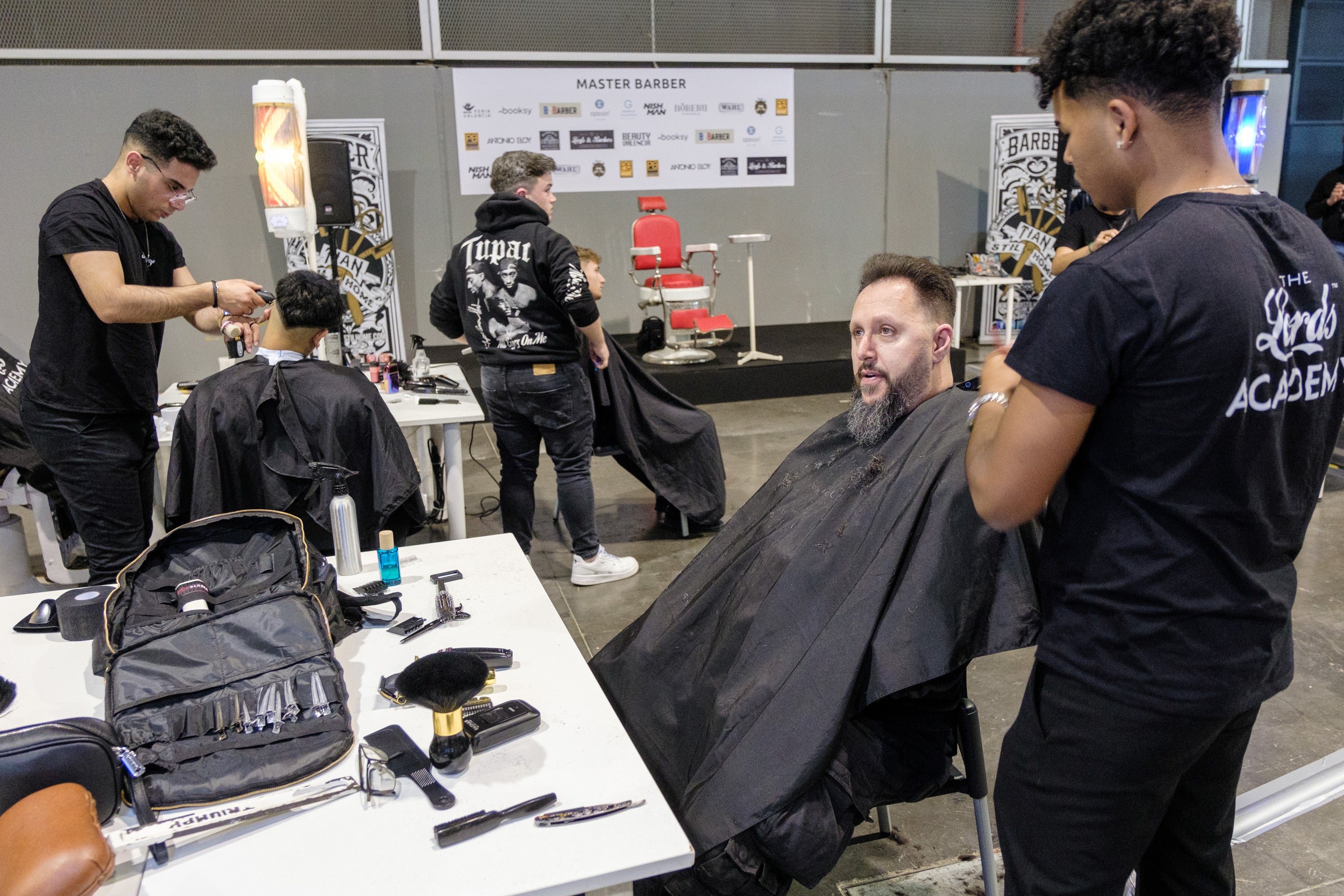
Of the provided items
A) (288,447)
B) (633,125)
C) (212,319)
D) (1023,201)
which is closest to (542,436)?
(288,447)

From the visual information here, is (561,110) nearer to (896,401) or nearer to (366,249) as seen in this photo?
(366,249)

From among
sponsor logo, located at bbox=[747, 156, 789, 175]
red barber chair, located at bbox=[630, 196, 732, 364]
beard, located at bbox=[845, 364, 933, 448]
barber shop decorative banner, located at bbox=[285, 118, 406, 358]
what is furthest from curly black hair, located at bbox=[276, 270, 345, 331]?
sponsor logo, located at bbox=[747, 156, 789, 175]

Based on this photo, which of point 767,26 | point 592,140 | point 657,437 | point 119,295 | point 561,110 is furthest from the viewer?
point 767,26

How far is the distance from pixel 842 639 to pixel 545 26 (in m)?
5.78

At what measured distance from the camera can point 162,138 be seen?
86.2 inches

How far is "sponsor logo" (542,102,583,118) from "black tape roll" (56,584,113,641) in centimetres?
535

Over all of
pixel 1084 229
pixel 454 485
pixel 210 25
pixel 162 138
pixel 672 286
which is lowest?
pixel 454 485

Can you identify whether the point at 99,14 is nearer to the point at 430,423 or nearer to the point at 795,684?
the point at 430,423

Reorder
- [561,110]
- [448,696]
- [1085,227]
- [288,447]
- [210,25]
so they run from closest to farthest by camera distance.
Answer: [448,696]
[288,447]
[1085,227]
[210,25]
[561,110]

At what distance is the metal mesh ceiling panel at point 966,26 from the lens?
22.5ft

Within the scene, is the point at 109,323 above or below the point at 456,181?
below

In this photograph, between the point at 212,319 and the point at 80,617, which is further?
the point at 212,319

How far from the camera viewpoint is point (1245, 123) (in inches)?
229

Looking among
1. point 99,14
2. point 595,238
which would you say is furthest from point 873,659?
point 99,14
